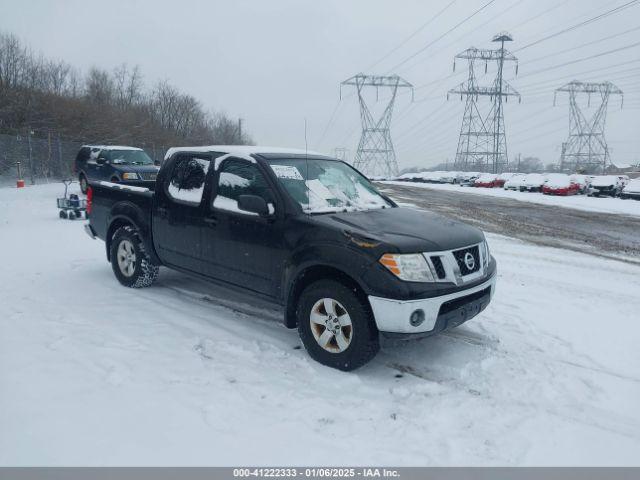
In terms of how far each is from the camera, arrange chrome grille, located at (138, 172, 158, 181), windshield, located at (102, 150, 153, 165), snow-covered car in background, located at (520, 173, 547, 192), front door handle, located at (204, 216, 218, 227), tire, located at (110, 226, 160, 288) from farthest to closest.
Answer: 1. snow-covered car in background, located at (520, 173, 547, 192)
2. windshield, located at (102, 150, 153, 165)
3. chrome grille, located at (138, 172, 158, 181)
4. tire, located at (110, 226, 160, 288)
5. front door handle, located at (204, 216, 218, 227)

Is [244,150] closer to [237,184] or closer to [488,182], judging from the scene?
[237,184]

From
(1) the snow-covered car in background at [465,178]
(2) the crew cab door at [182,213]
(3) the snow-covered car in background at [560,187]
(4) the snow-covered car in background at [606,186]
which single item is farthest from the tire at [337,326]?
(1) the snow-covered car in background at [465,178]

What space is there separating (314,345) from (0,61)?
41031 millimetres

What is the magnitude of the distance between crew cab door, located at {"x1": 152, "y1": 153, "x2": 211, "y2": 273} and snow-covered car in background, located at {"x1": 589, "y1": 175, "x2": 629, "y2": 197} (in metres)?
33.1

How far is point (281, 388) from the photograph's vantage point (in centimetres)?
359

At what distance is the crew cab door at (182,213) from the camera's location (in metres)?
4.96

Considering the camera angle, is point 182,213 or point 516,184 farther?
point 516,184

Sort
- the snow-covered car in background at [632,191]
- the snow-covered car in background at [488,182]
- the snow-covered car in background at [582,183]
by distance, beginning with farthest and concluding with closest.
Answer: the snow-covered car in background at [488,182]
the snow-covered car in background at [582,183]
the snow-covered car in background at [632,191]

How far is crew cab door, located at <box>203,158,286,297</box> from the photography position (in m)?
4.25

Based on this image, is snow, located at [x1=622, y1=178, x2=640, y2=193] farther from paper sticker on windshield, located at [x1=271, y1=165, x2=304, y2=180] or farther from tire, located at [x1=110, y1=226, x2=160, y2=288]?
tire, located at [x1=110, y1=226, x2=160, y2=288]

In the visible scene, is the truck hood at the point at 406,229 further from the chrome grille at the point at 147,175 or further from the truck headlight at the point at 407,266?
the chrome grille at the point at 147,175

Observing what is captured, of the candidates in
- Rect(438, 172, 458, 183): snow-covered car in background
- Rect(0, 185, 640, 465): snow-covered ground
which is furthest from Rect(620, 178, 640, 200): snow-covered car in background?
Rect(0, 185, 640, 465): snow-covered ground

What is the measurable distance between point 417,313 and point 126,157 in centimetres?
1556

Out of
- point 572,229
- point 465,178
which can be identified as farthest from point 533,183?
point 572,229
